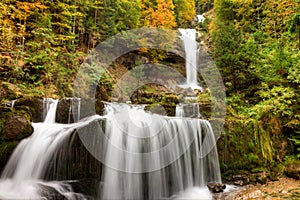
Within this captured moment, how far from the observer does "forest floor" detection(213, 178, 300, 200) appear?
501 centimetres

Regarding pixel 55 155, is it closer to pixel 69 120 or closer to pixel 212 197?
pixel 69 120

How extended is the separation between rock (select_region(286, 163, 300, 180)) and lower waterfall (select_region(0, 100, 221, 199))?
2073mm

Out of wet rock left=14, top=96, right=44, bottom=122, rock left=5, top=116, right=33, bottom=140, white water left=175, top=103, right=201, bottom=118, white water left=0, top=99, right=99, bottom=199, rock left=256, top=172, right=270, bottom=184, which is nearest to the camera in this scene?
white water left=0, top=99, right=99, bottom=199

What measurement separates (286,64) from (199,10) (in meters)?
29.5

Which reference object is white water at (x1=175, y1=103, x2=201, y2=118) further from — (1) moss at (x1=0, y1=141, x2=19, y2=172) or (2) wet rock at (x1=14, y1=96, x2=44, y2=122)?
(1) moss at (x1=0, y1=141, x2=19, y2=172)

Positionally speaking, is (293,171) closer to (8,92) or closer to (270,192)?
(270,192)

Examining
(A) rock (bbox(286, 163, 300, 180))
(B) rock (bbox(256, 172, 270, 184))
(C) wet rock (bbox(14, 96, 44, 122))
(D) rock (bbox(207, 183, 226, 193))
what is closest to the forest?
(A) rock (bbox(286, 163, 300, 180))

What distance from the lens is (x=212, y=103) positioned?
8766 millimetres

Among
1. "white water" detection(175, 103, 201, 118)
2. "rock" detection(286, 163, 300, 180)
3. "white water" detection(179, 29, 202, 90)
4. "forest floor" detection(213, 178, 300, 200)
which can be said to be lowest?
"forest floor" detection(213, 178, 300, 200)

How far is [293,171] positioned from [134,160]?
4768 millimetres

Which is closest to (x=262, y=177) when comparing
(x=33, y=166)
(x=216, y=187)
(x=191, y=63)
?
(x=216, y=187)

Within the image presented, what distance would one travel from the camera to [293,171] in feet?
21.2

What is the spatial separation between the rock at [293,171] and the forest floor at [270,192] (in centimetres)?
18

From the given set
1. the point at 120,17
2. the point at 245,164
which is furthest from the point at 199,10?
the point at 245,164
